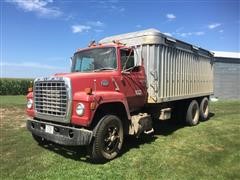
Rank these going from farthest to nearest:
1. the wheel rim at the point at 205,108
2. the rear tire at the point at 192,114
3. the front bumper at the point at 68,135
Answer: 1. the wheel rim at the point at 205,108
2. the rear tire at the point at 192,114
3. the front bumper at the point at 68,135

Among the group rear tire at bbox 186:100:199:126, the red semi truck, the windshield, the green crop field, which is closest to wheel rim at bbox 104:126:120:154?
the red semi truck

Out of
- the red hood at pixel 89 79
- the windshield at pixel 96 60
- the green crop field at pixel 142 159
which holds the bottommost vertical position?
the green crop field at pixel 142 159

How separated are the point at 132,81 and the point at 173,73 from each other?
2.49 m

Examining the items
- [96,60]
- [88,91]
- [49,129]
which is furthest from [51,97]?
[96,60]

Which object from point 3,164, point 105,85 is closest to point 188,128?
point 105,85

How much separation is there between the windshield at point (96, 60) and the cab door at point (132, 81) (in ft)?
0.90

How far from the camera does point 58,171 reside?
6168 millimetres

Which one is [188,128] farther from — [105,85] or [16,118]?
[16,118]

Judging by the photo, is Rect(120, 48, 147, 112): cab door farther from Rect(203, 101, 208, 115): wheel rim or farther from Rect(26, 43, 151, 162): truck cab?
Rect(203, 101, 208, 115): wheel rim

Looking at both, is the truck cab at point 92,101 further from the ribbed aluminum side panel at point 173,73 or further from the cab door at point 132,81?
the ribbed aluminum side panel at point 173,73

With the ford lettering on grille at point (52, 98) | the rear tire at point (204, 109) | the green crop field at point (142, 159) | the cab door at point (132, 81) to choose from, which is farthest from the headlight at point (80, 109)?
the rear tire at point (204, 109)

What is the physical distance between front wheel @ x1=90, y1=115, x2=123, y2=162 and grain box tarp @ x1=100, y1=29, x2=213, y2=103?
2.10 meters

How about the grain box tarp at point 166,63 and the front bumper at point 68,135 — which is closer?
the front bumper at point 68,135

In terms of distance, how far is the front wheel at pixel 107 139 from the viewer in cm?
651
